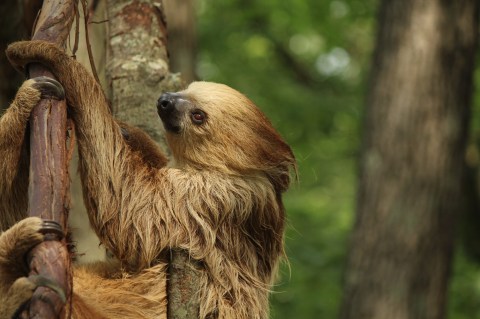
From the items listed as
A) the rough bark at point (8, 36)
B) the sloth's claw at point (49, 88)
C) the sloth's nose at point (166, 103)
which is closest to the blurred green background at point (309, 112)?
the rough bark at point (8, 36)

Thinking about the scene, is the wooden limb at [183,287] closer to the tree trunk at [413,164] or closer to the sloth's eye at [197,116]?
the sloth's eye at [197,116]

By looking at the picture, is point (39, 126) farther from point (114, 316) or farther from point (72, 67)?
point (114, 316)

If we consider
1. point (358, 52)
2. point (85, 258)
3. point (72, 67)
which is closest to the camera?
point (72, 67)

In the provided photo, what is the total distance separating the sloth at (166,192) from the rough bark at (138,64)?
0.52 metres

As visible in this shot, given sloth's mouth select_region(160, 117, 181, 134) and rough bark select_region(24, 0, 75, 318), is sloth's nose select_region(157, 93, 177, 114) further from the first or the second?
rough bark select_region(24, 0, 75, 318)

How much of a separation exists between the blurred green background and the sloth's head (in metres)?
6.49

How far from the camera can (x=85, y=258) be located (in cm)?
801

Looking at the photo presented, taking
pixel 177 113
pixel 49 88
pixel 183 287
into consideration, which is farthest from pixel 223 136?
pixel 49 88

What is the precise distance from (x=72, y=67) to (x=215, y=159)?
150cm

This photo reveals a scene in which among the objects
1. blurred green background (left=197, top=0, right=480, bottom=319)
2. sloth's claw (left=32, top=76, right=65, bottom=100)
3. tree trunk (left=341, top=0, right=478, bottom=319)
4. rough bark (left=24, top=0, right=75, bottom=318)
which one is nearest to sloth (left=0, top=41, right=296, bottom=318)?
sloth's claw (left=32, top=76, right=65, bottom=100)

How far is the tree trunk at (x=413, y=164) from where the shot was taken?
11.0 metres

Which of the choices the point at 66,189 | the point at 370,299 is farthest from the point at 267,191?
the point at 370,299

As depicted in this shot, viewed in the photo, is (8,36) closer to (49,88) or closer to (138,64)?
(138,64)

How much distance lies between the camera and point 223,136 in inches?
258
